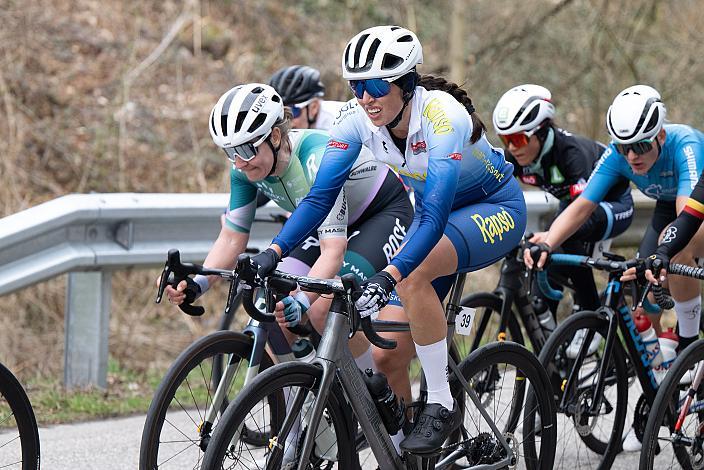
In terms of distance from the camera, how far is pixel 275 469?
4242 millimetres

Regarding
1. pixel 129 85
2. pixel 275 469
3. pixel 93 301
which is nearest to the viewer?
pixel 275 469

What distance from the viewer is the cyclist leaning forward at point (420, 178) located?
454 cm

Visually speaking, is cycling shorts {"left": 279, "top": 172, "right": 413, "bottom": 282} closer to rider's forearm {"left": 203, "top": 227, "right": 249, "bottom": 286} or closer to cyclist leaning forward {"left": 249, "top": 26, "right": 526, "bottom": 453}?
rider's forearm {"left": 203, "top": 227, "right": 249, "bottom": 286}

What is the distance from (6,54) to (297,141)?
7.41 m

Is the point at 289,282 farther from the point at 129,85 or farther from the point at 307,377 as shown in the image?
the point at 129,85

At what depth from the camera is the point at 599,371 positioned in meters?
5.84

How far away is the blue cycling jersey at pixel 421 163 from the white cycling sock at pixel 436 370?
53cm

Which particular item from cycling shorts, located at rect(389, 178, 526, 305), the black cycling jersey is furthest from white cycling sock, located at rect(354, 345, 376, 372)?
the black cycling jersey

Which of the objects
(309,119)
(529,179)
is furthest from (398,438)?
(309,119)

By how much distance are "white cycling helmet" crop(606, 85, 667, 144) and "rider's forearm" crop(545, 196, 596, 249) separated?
47 cm

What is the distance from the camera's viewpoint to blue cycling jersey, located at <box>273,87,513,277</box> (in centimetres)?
448

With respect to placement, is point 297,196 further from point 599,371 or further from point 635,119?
point 635,119

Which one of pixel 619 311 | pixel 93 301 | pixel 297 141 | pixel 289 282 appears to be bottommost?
pixel 93 301

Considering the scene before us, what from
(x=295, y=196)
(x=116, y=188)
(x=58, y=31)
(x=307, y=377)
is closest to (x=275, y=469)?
(x=307, y=377)
